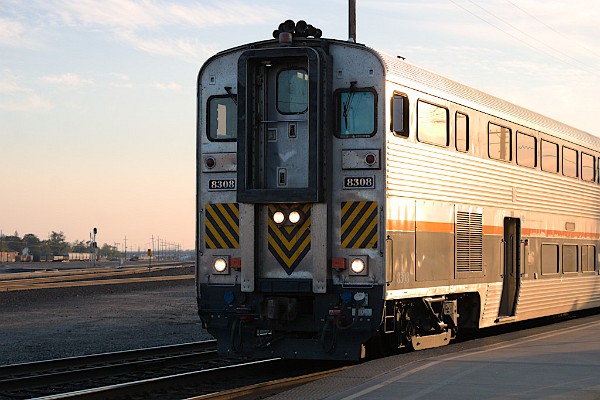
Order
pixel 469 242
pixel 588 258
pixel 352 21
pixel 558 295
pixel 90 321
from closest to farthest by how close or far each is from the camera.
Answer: pixel 469 242 → pixel 558 295 → pixel 588 258 → pixel 90 321 → pixel 352 21

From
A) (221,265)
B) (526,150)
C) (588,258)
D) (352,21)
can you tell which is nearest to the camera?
(221,265)

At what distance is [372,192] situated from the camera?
1313 cm

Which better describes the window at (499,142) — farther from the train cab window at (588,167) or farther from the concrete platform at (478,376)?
the train cab window at (588,167)

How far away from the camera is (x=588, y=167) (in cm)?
2259

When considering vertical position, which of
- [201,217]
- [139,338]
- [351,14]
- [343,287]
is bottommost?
[139,338]

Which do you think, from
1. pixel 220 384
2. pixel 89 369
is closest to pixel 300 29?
pixel 220 384

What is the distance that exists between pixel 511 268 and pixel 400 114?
5.46m

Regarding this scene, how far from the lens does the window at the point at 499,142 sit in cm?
1683

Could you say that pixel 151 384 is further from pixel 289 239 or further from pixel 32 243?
pixel 32 243

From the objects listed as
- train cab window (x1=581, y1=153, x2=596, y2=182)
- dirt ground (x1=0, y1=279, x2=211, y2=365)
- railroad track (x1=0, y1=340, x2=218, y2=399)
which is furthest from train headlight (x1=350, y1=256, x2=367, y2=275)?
train cab window (x1=581, y1=153, x2=596, y2=182)

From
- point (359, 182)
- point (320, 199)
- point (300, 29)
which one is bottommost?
point (320, 199)

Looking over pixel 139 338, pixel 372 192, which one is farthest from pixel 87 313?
pixel 372 192

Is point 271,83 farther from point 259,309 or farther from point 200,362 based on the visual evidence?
point 200,362

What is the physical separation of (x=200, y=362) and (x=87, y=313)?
11.7m
